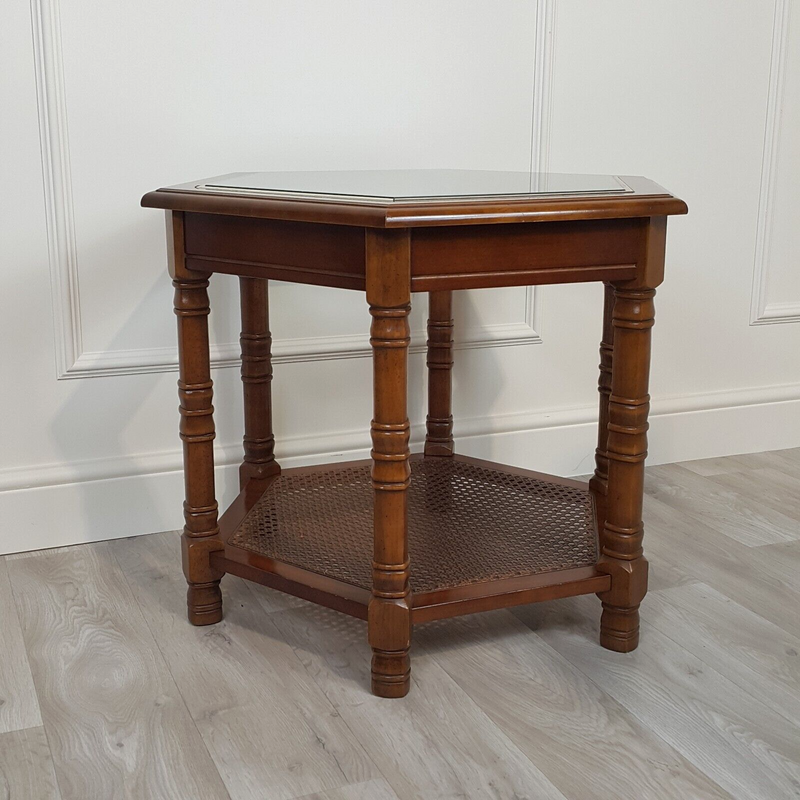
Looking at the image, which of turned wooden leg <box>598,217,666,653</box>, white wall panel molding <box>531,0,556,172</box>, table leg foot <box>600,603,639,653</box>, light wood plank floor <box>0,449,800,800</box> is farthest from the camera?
white wall panel molding <box>531,0,556,172</box>

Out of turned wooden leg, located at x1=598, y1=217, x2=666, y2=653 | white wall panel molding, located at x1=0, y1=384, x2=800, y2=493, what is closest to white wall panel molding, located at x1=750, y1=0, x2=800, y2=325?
white wall panel molding, located at x1=0, y1=384, x2=800, y2=493

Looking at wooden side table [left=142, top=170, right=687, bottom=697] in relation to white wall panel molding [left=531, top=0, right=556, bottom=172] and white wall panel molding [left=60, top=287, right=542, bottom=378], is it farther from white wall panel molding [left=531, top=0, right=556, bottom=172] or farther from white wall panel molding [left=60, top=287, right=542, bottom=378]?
white wall panel molding [left=531, top=0, right=556, bottom=172]

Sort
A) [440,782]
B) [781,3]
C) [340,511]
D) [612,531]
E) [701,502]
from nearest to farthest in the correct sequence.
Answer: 1. [440,782]
2. [612,531]
3. [340,511]
4. [701,502]
5. [781,3]

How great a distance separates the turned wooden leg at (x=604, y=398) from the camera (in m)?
1.60

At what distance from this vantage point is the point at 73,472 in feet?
5.99

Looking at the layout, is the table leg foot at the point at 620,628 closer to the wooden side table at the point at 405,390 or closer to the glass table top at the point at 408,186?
the wooden side table at the point at 405,390

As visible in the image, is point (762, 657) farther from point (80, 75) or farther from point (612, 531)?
point (80, 75)

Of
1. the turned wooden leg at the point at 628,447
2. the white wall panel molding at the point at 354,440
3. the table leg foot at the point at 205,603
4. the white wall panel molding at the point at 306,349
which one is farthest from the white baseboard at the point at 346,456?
the turned wooden leg at the point at 628,447

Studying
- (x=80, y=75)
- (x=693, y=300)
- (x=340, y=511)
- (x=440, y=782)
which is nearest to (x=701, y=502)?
(x=693, y=300)

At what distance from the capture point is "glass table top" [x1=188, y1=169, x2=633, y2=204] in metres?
1.22

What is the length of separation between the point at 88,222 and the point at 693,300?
4.40ft

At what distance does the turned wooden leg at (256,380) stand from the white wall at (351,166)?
0.18m

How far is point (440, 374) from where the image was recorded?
1.89 m

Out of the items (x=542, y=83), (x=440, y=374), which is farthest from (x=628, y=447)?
(x=542, y=83)
